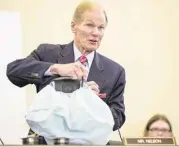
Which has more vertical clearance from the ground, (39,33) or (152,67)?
(39,33)

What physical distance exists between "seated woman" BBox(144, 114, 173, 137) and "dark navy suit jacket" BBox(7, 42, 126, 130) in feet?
2.55

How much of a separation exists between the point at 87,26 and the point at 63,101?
48cm

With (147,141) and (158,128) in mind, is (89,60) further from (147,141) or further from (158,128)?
(158,128)

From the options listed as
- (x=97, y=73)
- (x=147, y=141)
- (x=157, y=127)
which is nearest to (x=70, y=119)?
(x=147, y=141)

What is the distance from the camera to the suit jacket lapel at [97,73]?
1639 mm

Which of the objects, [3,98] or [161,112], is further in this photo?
[161,112]

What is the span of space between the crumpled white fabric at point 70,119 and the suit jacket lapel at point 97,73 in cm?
35

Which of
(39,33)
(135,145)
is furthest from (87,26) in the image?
(39,33)

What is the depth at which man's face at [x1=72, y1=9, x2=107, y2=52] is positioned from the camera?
1.67 m

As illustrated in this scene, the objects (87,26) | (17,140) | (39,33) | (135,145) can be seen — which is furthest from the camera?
(39,33)

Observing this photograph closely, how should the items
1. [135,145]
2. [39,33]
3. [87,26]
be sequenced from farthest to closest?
[39,33] < [87,26] < [135,145]

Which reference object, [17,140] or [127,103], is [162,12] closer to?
[127,103]

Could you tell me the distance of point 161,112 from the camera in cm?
264

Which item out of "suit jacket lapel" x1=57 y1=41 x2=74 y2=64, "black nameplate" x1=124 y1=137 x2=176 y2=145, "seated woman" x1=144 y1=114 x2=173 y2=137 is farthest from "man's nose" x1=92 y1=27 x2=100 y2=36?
"seated woman" x1=144 y1=114 x2=173 y2=137
